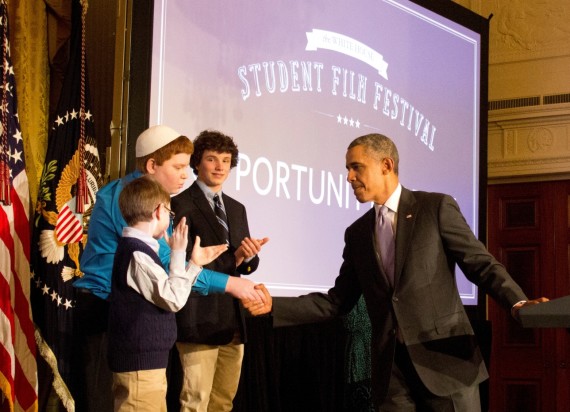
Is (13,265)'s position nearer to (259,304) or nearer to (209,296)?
(209,296)

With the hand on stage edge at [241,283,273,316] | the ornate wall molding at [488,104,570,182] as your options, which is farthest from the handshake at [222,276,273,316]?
the ornate wall molding at [488,104,570,182]

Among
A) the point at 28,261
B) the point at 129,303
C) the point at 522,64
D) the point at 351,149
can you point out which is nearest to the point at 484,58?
the point at 522,64

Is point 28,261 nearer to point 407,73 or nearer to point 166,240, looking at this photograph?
point 166,240

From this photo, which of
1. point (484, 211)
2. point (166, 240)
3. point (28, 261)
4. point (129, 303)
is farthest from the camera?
point (484, 211)

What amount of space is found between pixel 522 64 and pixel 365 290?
477 centimetres

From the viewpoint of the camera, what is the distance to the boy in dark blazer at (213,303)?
129 inches

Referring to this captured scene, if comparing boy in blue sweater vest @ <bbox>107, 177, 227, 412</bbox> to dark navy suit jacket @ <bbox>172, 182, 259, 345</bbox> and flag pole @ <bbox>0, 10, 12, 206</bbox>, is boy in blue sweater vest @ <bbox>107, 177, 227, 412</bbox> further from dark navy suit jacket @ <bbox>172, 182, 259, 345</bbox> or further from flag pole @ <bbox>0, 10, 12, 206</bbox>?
flag pole @ <bbox>0, 10, 12, 206</bbox>

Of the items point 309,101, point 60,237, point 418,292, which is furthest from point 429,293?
point 309,101

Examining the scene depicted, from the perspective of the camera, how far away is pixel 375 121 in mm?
5316

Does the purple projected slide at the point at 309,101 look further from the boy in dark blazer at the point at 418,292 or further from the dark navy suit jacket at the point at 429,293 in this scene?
the dark navy suit jacket at the point at 429,293

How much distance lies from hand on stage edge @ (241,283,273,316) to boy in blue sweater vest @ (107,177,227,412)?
0.42 metres

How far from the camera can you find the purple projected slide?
13.5ft

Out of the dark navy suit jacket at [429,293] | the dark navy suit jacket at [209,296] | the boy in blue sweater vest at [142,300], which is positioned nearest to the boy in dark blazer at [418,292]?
the dark navy suit jacket at [429,293]

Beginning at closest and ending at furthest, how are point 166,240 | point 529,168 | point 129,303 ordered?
point 129,303, point 166,240, point 529,168
